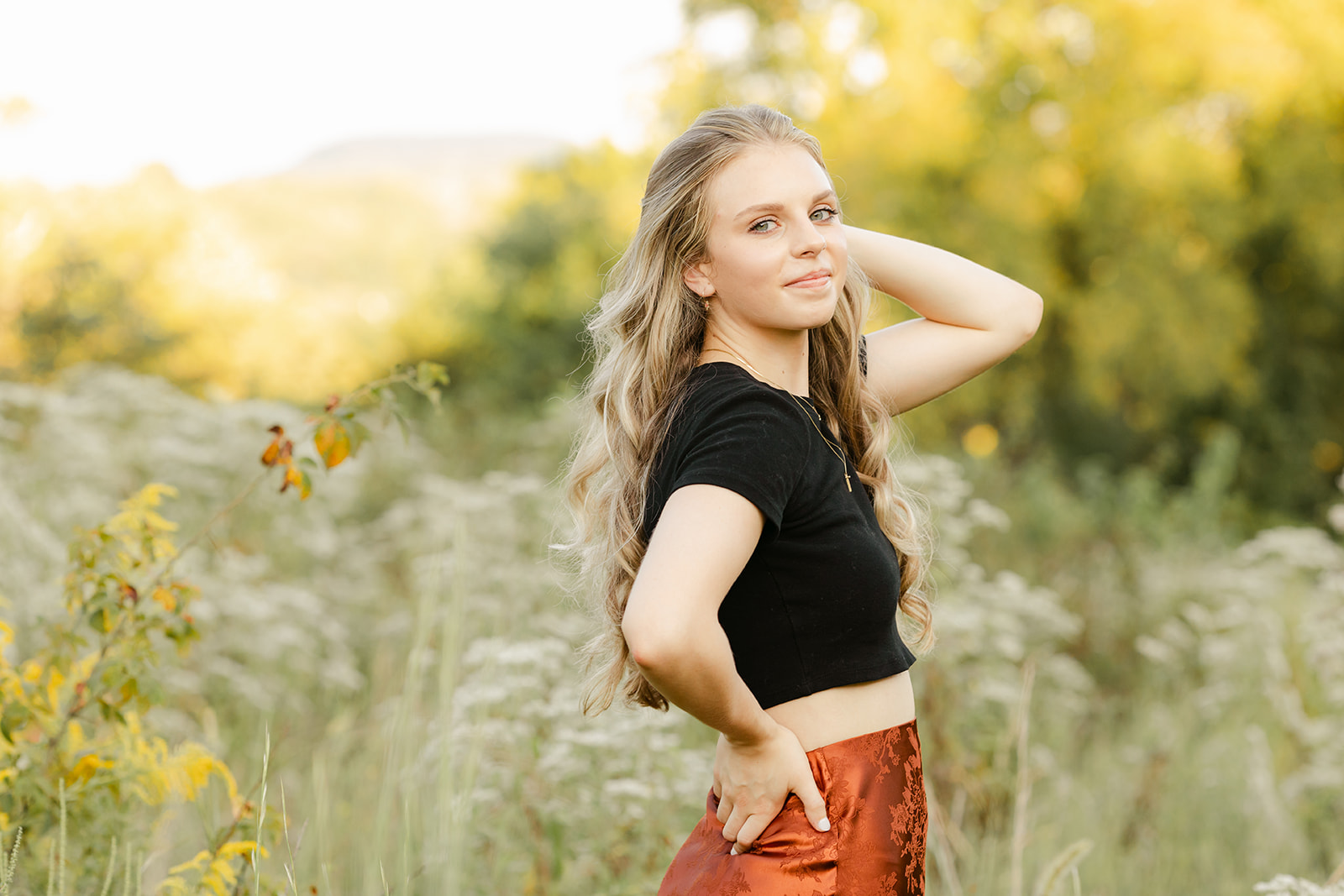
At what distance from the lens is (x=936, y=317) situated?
2.18 m

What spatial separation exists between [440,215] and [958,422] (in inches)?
2451

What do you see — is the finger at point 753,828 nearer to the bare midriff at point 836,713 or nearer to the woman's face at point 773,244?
the bare midriff at point 836,713

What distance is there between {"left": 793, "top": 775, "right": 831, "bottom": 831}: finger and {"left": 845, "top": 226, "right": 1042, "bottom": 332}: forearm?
1000mm

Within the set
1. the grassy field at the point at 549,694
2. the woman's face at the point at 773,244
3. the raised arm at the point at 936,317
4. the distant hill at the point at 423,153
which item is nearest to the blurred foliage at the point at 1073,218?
the grassy field at the point at 549,694

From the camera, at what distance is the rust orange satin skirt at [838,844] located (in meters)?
1.56

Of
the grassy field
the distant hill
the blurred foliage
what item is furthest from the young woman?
the distant hill

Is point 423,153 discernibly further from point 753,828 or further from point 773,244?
point 753,828

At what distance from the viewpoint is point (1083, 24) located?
50.0 ft

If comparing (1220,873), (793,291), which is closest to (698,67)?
(1220,873)

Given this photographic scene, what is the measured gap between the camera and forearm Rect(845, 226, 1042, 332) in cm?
212

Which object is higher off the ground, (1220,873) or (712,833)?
(712,833)

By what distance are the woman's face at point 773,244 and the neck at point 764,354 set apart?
29 mm

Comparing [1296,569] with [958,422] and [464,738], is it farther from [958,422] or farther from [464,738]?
A: [958,422]

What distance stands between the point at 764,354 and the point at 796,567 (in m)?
0.37
